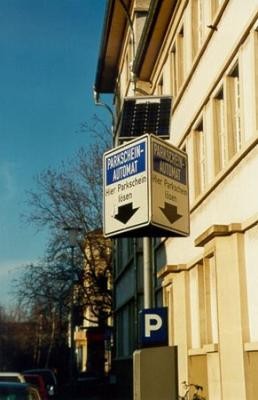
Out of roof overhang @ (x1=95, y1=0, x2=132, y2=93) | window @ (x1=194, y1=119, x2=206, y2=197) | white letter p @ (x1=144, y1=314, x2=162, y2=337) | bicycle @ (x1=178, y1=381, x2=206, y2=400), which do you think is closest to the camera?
white letter p @ (x1=144, y1=314, x2=162, y2=337)

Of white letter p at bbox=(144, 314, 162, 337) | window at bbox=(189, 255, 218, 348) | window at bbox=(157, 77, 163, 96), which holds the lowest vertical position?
white letter p at bbox=(144, 314, 162, 337)

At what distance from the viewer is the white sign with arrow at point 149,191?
5.44 m

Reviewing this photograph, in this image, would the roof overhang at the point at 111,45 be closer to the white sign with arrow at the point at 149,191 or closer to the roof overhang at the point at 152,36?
the roof overhang at the point at 152,36

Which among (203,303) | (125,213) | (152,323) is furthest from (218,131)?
(125,213)

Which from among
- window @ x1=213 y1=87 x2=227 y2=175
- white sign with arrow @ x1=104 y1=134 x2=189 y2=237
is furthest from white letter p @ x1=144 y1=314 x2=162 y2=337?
window @ x1=213 y1=87 x2=227 y2=175

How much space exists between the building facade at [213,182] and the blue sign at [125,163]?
490 cm

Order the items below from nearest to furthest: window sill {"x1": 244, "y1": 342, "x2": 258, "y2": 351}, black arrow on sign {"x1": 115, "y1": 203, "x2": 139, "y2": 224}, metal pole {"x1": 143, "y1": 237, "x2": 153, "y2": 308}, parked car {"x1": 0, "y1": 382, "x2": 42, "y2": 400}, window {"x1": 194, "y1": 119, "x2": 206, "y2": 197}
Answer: black arrow on sign {"x1": 115, "y1": 203, "x2": 139, "y2": 224} < metal pole {"x1": 143, "y1": 237, "x2": 153, "y2": 308} < parked car {"x1": 0, "y1": 382, "x2": 42, "y2": 400} < window sill {"x1": 244, "y1": 342, "x2": 258, "y2": 351} < window {"x1": 194, "y1": 119, "x2": 206, "y2": 197}

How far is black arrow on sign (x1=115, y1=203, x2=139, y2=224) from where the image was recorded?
5.54 m

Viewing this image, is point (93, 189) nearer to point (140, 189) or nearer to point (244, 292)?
point (244, 292)

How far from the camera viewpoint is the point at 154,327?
5.78m

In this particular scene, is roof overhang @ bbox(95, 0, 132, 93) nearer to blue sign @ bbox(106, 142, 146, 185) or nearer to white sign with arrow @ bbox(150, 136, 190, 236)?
blue sign @ bbox(106, 142, 146, 185)

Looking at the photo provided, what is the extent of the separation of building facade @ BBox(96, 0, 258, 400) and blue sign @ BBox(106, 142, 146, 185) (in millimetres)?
4895

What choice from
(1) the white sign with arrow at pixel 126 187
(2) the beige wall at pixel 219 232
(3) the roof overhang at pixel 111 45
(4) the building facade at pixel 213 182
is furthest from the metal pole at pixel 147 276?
(3) the roof overhang at pixel 111 45

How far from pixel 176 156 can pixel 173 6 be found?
18775 millimetres
